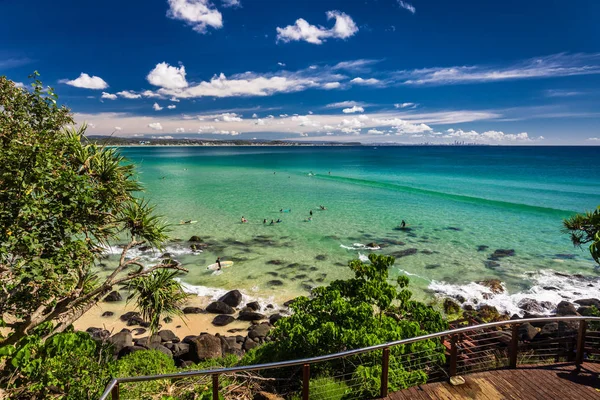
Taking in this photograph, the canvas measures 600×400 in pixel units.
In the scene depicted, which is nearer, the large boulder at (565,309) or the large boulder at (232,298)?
the large boulder at (565,309)

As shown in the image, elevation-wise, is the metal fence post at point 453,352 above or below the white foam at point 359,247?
above

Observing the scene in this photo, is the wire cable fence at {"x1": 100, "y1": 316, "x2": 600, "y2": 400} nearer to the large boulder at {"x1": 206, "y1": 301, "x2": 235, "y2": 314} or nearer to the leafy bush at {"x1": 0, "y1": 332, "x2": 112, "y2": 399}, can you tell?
the leafy bush at {"x1": 0, "y1": 332, "x2": 112, "y2": 399}

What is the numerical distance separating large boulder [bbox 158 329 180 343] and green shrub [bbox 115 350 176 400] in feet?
10.2

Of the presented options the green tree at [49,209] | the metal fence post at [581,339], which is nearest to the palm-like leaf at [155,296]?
the green tree at [49,209]

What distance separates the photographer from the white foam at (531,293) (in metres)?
18.2

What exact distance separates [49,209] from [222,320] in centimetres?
1136

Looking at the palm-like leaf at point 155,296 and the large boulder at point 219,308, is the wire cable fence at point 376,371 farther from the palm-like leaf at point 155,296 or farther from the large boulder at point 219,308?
the large boulder at point 219,308

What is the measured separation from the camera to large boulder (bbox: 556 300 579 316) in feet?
55.6

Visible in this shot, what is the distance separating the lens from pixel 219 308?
17297mm

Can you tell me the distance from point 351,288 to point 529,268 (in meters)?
18.8

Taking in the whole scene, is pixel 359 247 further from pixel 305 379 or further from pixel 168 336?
pixel 305 379

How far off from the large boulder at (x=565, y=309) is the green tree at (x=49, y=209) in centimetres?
1949

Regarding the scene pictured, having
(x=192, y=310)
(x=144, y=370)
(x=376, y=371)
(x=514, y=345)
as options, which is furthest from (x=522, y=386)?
(x=192, y=310)

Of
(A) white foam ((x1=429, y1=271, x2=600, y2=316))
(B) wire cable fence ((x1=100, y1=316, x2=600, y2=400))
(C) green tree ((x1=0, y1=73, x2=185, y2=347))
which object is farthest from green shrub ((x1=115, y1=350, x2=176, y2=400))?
(A) white foam ((x1=429, y1=271, x2=600, y2=316))
